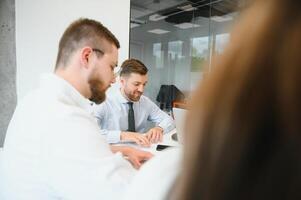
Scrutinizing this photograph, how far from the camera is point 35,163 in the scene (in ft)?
3.02

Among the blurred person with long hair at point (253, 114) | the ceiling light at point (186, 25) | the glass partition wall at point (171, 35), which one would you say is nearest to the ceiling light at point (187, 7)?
the glass partition wall at point (171, 35)

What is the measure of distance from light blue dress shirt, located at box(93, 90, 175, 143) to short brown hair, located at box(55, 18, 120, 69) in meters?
0.95

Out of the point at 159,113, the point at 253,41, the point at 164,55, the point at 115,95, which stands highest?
the point at 164,55

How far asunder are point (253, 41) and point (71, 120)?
2.40ft

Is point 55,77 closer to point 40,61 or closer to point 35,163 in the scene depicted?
point 35,163

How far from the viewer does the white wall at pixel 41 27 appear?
9.53 feet

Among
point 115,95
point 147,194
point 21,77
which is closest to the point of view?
point 147,194

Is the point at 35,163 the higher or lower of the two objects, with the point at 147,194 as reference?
lower

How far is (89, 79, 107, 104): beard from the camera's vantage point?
1345 mm

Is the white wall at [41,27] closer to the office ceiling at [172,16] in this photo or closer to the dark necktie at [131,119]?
the office ceiling at [172,16]

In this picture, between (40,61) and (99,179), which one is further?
(40,61)

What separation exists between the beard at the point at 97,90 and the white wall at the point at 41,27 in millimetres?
1791

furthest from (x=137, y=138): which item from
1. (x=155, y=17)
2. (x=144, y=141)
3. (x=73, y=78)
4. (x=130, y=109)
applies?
(x=155, y=17)

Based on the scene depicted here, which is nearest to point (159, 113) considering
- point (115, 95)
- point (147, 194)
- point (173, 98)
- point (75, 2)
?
point (115, 95)
